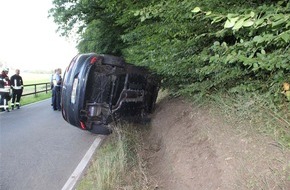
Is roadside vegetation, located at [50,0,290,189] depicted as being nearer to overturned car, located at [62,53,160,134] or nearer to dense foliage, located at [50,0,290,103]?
dense foliage, located at [50,0,290,103]

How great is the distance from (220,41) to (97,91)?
2.66 meters

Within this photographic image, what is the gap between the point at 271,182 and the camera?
115 inches

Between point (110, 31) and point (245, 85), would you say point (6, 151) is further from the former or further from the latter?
point (110, 31)

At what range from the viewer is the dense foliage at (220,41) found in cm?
194

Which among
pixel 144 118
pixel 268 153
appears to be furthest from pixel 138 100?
pixel 268 153

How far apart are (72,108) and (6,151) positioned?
2334 mm

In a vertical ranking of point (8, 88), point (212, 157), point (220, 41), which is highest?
point (220, 41)

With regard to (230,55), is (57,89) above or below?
below

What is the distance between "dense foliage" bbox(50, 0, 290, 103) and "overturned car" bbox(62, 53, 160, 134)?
66 centimetres

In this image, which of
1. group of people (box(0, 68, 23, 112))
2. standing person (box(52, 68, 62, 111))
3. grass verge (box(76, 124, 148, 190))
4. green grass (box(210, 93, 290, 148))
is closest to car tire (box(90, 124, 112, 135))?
grass verge (box(76, 124, 148, 190))

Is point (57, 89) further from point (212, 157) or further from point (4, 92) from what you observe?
point (212, 157)

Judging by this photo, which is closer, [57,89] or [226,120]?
[226,120]

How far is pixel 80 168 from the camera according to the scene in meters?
5.62

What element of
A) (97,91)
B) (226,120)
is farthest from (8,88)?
(226,120)
